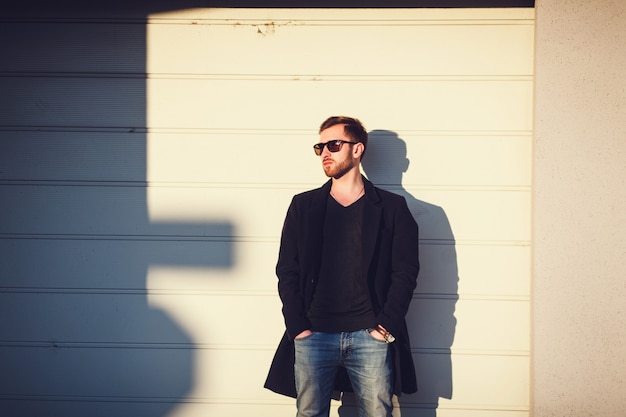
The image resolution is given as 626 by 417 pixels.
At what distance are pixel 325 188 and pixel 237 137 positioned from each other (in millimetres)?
729

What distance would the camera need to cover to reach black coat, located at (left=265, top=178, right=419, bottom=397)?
295 cm

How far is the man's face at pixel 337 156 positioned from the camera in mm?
3098

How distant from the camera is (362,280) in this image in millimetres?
2959

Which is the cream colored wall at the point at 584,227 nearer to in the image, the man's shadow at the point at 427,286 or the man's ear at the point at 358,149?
the man's shadow at the point at 427,286

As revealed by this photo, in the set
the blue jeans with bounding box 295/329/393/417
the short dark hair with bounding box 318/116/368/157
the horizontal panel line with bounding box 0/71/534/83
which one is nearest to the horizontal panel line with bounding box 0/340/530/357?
the blue jeans with bounding box 295/329/393/417

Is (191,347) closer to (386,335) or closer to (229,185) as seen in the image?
A: (229,185)

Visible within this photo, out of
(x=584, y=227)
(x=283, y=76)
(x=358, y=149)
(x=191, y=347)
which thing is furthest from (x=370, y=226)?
(x=191, y=347)

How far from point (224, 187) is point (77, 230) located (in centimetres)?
97

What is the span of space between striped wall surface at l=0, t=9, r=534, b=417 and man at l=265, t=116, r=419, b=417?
40 centimetres

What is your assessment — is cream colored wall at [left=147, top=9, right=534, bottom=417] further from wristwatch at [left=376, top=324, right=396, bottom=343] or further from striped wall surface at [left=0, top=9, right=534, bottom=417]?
wristwatch at [left=376, top=324, right=396, bottom=343]

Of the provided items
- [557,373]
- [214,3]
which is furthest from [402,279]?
[214,3]

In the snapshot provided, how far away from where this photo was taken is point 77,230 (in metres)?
3.57

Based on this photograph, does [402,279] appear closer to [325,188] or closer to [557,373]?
[325,188]

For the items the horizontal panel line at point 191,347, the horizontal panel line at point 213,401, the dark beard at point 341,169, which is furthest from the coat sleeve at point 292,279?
the horizontal panel line at point 213,401
